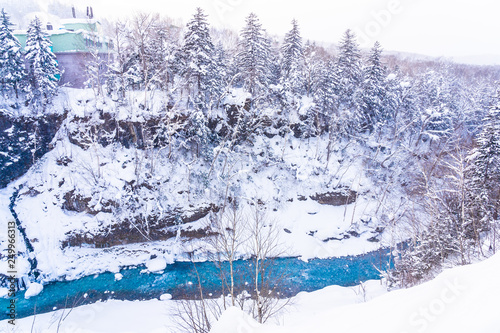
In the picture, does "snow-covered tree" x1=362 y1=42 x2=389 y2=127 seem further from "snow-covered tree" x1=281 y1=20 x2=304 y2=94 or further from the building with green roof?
the building with green roof

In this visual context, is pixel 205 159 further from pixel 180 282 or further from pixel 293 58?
pixel 293 58

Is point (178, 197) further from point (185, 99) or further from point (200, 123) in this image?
point (185, 99)

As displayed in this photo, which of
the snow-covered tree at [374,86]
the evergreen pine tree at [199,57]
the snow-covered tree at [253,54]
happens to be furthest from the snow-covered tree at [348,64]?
the evergreen pine tree at [199,57]

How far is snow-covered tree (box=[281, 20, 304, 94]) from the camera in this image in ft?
94.1

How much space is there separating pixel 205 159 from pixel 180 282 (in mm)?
11754

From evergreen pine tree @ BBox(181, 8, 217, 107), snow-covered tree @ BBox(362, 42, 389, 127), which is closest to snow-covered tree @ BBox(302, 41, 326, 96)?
snow-covered tree @ BBox(362, 42, 389, 127)

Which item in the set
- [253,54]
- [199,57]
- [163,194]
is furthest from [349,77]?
[163,194]

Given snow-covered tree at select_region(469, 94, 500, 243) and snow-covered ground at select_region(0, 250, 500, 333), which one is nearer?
snow-covered ground at select_region(0, 250, 500, 333)

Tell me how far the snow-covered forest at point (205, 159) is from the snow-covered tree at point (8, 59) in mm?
165

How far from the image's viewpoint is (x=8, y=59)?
21.7 metres

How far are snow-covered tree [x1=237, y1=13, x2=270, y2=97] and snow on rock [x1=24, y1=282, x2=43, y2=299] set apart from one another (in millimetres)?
24670

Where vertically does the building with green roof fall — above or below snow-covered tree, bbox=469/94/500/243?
above

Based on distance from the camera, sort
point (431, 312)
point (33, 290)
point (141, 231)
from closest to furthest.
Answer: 1. point (431, 312)
2. point (33, 290)
3. point (141, 231)

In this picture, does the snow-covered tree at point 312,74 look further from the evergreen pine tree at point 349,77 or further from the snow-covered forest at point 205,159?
the evergreen pine tree at point 349,77
